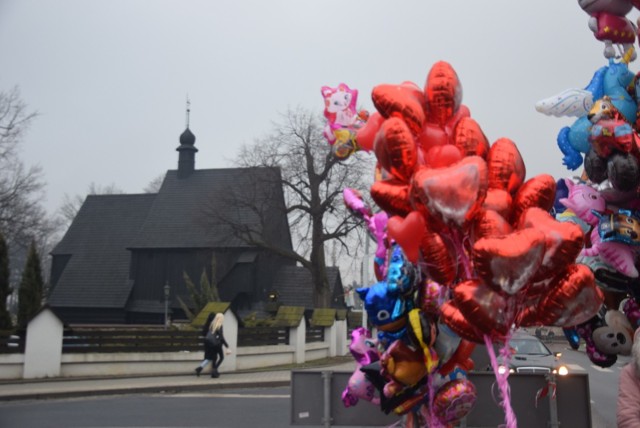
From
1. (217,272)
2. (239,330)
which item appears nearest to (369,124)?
(239,330)

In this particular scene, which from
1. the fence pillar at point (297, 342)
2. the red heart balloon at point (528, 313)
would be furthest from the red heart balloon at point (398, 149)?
the fence pillar at point (297, 342)

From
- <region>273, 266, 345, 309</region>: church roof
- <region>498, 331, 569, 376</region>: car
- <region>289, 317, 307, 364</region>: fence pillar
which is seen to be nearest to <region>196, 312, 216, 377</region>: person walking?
<region>289, 317, 307, 364</region>: fence pillar

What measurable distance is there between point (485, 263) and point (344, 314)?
29337 millimetres

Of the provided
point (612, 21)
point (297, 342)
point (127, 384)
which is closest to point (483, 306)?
point (612, 21)

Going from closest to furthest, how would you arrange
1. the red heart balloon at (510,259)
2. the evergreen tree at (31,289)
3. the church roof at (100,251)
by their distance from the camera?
1. the red heart balloon at (510,259)
2. the evergreen tree at (31,289)
3. the church roof at (100,251)

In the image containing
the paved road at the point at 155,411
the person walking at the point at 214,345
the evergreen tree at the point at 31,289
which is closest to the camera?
the paved road at the point at 155,411

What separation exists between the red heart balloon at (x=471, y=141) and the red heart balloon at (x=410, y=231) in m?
0.56

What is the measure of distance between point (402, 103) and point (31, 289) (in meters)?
24.7

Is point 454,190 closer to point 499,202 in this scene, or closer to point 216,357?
point 499,202

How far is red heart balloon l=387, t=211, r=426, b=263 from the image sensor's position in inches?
150

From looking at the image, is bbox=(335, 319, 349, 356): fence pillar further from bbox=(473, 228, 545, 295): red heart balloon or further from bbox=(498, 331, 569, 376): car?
bbox=(473, 228, 545, 295): red heart balloon

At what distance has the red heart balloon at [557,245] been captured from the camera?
3.48 meters

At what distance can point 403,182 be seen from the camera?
4012 mm

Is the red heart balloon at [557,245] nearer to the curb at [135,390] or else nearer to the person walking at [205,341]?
the curb at [135,390]
